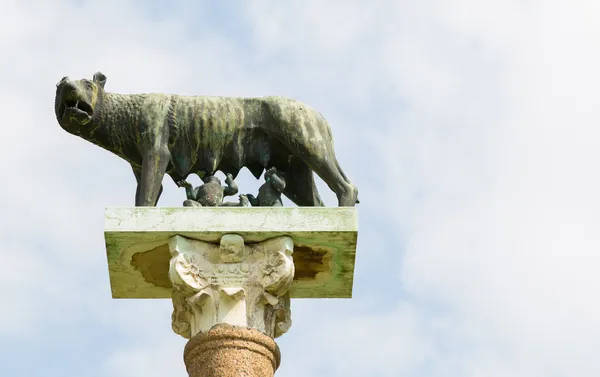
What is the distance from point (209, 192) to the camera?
40.8 feet

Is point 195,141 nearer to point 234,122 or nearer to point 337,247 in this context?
point 234,122

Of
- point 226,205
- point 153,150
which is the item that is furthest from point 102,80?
point 226,205

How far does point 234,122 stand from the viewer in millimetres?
12742

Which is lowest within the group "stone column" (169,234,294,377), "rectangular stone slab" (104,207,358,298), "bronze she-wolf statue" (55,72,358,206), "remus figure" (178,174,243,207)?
"stone column" (169,234,294,377)

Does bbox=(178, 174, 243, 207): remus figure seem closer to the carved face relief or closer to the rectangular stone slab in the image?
the rectangular stone slab

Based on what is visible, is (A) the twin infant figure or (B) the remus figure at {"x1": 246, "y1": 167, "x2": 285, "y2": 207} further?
(B) the remus figure at {"x1": 246, "y1": 167, "x2": 285, "y2": 207}

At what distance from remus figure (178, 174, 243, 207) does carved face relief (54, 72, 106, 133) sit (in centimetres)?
108

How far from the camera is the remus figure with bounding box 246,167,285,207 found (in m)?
12.6

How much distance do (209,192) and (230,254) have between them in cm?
88

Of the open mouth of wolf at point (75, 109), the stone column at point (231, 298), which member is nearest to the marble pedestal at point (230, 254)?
the stone column at point (231, 298)

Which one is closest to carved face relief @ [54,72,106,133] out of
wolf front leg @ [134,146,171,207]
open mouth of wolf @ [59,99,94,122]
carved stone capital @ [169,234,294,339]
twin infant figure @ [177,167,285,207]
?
open mouth of wolf @ [59,99,94,122]

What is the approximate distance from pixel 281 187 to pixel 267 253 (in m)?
1.06

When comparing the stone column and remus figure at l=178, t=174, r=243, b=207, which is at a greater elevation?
remus figure at l=178, t=174, r=243, b=207

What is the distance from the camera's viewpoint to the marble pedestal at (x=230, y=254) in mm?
11578
